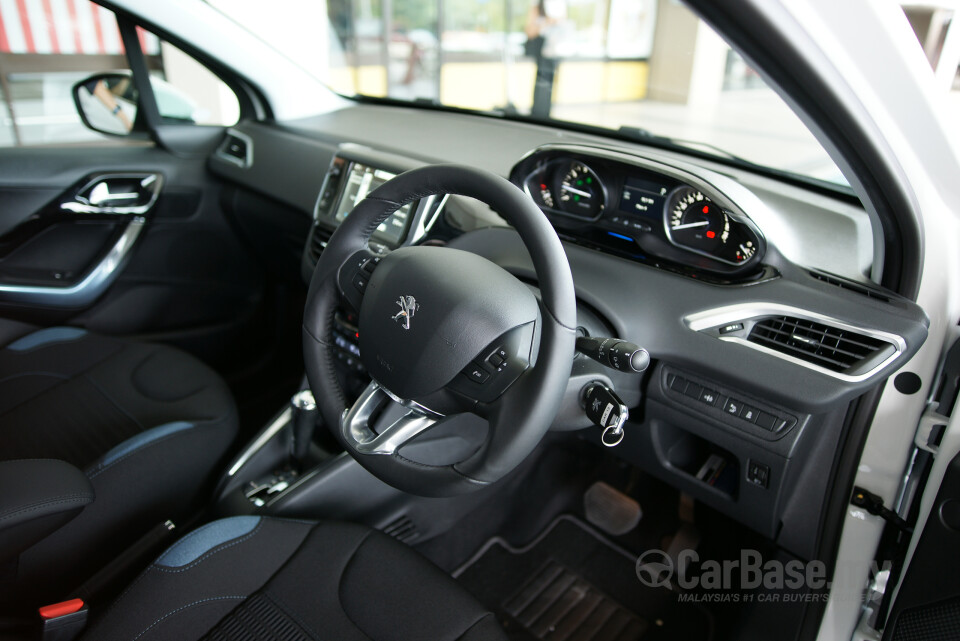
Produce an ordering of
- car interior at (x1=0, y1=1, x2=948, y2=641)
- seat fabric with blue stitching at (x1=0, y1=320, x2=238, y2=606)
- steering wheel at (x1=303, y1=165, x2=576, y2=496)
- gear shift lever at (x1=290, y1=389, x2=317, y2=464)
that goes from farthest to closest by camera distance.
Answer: gear shift lever at (x1=290, y1=389, x2=317, y2=464) → seat fabric with blue stitching at (x1=0, y1=320, x2=238, y2=606) → car interior at (x1=0, y1=1, x2=948, y2=641) → steering wheel at (x1=303, y1=165, x2=576, y2=496)

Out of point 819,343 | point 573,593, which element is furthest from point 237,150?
point 819,343

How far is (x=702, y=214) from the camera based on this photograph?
124cm

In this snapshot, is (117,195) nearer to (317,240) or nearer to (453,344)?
(317,240)

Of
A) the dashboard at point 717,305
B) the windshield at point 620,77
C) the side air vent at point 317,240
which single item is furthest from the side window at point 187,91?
the dashboard at point 717,305

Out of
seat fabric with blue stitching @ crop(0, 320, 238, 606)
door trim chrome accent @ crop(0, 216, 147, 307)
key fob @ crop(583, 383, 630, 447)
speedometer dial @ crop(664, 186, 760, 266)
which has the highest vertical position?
speedometer dial @ crop(664, 186, 760, 266)

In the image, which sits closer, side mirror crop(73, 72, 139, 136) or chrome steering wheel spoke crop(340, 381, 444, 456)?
chrome steering wheel spoke crop(340, 381, 444, 456)

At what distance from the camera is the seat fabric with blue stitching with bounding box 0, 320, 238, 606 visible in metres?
1.28

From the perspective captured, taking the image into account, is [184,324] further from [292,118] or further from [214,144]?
[292,118]

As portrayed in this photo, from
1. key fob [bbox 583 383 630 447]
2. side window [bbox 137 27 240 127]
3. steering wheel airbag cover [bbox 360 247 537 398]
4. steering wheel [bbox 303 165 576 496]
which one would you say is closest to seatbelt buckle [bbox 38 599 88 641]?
steering wheel [bbox 303 165 576 496]

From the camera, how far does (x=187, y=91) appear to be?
256 centimetres

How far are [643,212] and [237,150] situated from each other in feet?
4.98

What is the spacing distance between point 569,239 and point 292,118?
4.37ft

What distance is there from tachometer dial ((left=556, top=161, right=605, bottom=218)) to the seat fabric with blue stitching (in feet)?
3.09

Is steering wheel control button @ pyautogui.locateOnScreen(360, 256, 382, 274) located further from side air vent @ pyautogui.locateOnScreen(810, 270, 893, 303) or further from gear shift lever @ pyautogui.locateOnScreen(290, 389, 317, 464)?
side air vent @ pyautogui.locateOnScreen(810, 270, 893, 303)
